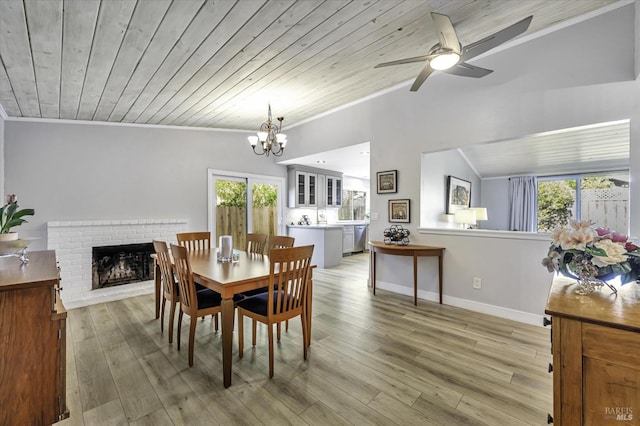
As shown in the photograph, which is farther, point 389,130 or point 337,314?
point 389,130

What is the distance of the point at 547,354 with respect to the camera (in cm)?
238

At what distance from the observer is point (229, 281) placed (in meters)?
1.97

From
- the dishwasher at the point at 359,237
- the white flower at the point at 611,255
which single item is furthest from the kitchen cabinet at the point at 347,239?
the white flower at the point at 611,255

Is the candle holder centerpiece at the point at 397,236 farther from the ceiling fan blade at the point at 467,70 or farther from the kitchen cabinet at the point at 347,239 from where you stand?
the kitchen cabinet at the point at 347,239

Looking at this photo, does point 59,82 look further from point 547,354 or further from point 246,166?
point 547,354

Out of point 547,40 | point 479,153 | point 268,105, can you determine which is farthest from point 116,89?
point 479,153

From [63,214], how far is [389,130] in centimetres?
463

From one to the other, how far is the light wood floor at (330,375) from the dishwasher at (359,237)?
4.50 metres

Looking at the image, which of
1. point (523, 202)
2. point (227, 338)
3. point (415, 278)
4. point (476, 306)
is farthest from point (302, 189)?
point (523, 202)

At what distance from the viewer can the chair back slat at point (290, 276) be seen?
2.04 meters

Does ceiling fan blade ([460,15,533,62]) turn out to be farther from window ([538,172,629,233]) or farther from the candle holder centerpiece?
window ([538,172,629,233])

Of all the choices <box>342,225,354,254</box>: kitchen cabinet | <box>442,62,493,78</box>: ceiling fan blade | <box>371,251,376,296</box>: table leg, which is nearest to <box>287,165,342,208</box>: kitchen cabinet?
<box>342,225,354,254</box>: kitchen cabinet

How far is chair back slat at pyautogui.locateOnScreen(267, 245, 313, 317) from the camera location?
6.69ft

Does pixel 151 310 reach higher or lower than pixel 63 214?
lower
